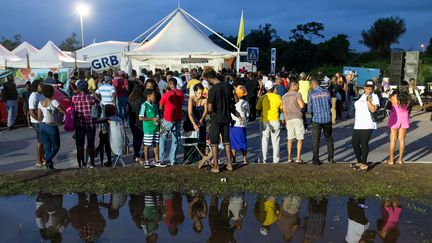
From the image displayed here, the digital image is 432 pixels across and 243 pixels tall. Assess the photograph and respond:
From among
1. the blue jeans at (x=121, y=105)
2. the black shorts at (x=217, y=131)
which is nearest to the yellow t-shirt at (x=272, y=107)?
the black shorts at (x=217, y=131)

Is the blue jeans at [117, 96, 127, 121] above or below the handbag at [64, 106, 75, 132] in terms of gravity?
below

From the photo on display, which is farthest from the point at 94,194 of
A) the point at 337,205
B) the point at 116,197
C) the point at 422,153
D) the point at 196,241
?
the point at 422,153

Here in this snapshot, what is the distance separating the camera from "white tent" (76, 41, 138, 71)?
23281 mm

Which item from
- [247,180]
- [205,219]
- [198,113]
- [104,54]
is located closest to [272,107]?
[198,113]

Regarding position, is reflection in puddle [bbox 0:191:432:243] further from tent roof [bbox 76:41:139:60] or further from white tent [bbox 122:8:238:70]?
tent roof [bbox 76:41:139:60]

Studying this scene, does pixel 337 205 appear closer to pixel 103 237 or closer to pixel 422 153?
pixel 103 237

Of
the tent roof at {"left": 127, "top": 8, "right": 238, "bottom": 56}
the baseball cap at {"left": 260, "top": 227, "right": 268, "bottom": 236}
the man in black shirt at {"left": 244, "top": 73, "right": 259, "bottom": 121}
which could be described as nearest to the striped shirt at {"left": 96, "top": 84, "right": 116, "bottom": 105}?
the man in black shirt at {"left": 244, "top": 73, "right": 259, "bottom": 121}

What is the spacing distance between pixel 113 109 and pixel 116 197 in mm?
2224

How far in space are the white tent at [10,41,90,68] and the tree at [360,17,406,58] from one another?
42817 millimetres

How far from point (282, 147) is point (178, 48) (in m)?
12.8

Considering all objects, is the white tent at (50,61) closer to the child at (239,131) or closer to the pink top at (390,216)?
the child at (239,131)

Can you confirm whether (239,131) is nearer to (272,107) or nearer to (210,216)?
(272,107)

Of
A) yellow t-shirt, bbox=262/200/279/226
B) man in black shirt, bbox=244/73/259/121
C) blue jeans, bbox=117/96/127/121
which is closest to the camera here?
yellow t-shirt, bbox=262/200/279/226

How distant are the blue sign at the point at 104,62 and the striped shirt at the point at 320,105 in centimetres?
1660
